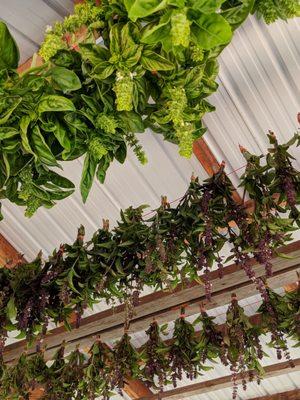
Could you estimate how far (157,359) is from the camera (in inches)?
135

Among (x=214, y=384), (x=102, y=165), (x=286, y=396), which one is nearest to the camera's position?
(x=102, y=165)

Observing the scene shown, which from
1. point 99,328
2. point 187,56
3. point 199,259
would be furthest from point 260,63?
point 99,328

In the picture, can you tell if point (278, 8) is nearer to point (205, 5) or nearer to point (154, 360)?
point (205, 5)

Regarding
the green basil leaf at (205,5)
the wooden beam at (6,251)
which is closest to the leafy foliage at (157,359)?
the wooden beam at (6,251)

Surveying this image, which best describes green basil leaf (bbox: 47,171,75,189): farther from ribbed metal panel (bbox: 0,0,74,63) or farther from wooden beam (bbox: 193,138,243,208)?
wooden beam (bbox: 193,138,243,208)

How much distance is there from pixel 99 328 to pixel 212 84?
9.23ft

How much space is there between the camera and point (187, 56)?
1.53 metres

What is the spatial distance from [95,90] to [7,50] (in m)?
0.32

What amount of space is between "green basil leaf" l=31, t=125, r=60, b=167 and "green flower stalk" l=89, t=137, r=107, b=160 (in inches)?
6.0

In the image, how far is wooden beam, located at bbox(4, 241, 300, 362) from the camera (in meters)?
3.17

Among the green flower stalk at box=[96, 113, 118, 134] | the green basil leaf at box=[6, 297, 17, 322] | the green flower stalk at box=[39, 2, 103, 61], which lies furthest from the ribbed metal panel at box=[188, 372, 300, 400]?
the green flower stalk at box=[39, 2, 103, 61]

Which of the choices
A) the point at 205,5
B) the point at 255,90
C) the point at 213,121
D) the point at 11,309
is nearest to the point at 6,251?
the point at 11,309

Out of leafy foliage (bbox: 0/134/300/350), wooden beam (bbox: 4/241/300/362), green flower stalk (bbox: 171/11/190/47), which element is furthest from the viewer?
wooden beam (bbox: 4/241/300/362)

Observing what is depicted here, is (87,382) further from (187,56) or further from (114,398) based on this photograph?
(114,398)
